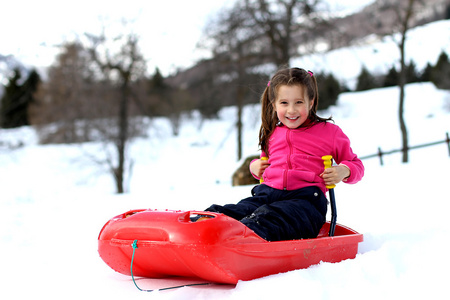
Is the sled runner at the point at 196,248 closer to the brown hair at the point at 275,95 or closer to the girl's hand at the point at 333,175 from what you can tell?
the girl's hand at the point at 333,175

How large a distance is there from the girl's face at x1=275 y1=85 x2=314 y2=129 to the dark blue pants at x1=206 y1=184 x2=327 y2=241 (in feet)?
1.47

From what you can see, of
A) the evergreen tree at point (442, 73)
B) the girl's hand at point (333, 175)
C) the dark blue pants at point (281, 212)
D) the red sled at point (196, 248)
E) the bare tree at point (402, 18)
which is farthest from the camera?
the evergreen tree at point (442, 73)

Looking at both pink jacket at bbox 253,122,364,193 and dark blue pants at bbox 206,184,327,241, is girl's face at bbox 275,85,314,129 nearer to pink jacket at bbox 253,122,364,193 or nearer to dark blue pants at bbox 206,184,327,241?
pink jacket at bbox 253,122,364,193

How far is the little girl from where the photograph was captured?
2.44 m

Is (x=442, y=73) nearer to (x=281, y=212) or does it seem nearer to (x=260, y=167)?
(x=260, y=167)

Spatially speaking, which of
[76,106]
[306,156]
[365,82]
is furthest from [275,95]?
[365,82]

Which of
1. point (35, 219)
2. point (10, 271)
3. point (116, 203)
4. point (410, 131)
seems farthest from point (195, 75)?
point (410, 131)

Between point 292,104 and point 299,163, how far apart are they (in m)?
0.37

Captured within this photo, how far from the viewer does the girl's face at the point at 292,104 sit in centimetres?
260

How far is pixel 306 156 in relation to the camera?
8.61ft

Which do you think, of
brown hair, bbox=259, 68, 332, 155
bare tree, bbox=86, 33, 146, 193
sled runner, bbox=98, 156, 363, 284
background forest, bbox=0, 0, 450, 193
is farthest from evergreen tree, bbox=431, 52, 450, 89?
sled runner, bbox=98, 156, 363, 284

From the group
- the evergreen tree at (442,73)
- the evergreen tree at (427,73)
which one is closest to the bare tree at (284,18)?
the evergreen tree at (442,73)

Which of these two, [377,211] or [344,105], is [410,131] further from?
[377,211]

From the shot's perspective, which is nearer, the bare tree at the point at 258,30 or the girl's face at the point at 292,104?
the girl's face at the point at 292,104
